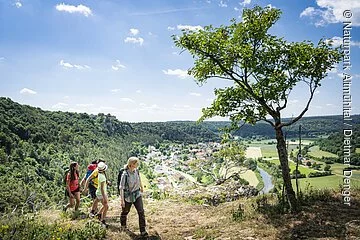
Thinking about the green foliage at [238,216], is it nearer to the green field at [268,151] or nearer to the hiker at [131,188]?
the hiker at [131,188]

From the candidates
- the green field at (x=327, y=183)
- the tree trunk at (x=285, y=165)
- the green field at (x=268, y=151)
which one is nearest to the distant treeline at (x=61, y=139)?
the green field at (x=268, y=151)

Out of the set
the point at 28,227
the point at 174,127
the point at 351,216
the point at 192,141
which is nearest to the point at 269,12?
the point at 351,216

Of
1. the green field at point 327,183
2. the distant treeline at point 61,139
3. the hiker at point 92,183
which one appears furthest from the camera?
the distant treeline at point 61,139

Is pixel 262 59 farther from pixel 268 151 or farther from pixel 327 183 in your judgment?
pixel 268 151

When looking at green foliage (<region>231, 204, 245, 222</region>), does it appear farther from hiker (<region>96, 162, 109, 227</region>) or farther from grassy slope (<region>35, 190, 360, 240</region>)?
hiker (<region>96, 162, 109, 227</region>)

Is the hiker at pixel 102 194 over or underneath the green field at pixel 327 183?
over

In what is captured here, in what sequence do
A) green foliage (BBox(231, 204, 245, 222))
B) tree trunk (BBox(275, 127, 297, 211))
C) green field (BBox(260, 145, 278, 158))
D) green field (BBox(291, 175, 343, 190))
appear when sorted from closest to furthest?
green foliage (BBox(231, 204, 245, 222)) < tree trunk (BBox(275, 127, 297, 211)) < green field (BBox(291, 175, 343, 190)) < green field (BBox(260, 145, 278, 158))

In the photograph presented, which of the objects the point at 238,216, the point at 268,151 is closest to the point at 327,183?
the point at 238,216

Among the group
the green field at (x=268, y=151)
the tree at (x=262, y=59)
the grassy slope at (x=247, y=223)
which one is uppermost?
the tree at (x=262, y=59)

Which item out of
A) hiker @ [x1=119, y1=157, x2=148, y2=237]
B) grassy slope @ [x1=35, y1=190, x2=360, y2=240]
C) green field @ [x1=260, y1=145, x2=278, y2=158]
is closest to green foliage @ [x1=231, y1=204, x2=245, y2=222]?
grassy slope @ [x1=35, y1=190, x2=360, y2=240]

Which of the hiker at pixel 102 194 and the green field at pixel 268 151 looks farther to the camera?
the green field at pixel 268 151

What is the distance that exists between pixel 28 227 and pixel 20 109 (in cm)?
10516

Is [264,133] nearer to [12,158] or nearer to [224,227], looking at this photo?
[12,158]

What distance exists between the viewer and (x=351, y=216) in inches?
333
